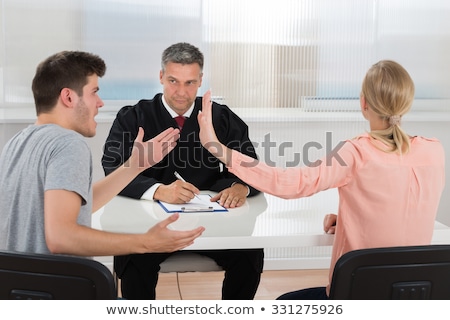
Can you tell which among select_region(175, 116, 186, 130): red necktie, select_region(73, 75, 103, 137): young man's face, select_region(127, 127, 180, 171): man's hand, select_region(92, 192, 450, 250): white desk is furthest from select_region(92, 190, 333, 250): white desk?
select_region(175, 116, 186, 130): red necktie

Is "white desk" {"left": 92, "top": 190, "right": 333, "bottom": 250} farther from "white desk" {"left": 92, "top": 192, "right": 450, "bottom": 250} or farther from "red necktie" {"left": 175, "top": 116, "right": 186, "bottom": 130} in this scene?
"red necktie" {"left": 175, "top": 116, "right": 186, "bottom": 130}

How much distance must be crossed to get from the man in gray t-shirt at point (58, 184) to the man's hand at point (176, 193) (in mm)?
680

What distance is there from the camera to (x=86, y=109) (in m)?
2.09

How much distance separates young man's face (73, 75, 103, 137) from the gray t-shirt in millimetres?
141

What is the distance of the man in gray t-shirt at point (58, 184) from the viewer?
1.82 metres

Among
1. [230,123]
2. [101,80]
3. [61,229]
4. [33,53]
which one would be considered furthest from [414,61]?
[61,229]

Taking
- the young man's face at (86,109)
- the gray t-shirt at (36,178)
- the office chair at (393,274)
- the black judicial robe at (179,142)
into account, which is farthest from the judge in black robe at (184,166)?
the office chair at (393,274)

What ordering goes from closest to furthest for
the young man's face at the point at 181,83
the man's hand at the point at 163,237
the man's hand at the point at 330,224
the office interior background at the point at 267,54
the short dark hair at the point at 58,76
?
the man's hand at the point at 163,237
the short dark hair at the point at 58,76
the man's hand at the point at 330,224
the young man's face at the point at 181,83
the office interior background at the point at 267,54

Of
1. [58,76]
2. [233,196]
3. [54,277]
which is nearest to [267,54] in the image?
[233,196]

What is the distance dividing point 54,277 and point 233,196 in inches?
46.1

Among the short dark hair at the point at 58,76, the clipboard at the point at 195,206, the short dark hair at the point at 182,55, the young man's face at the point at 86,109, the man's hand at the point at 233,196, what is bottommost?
the clipboard at the point at 195,206

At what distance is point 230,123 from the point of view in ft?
11.2

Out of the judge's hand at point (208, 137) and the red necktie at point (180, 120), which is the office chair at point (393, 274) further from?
the red necktie at point (180, 120)

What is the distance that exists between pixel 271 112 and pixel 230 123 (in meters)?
1.00
